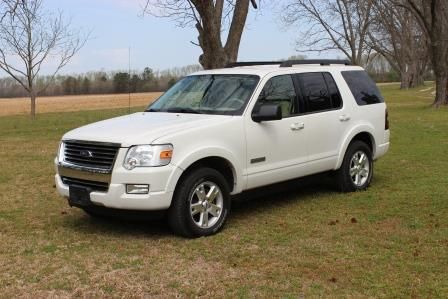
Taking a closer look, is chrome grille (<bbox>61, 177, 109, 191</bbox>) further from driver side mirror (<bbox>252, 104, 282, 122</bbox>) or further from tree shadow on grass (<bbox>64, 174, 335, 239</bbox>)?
driver side mirror (<bbox>252, 104, 282, 122</bbox>)

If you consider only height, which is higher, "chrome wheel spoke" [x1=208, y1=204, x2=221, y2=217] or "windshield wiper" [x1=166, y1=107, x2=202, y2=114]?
"windshield wiper" [x1=166, y1=107, x2=202, y2=114]

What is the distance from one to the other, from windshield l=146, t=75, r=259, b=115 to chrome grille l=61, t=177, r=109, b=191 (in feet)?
4.65

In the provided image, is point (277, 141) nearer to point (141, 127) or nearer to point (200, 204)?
point (200, 204)

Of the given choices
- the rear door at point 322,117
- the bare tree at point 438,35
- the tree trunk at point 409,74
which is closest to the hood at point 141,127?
the rear door at point 322,117

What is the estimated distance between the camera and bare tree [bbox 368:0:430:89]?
51.3 meters

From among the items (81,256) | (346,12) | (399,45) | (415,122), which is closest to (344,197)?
(81,256)

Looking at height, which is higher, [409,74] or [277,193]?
[409,74]

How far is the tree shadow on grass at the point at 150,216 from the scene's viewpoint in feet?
19.5

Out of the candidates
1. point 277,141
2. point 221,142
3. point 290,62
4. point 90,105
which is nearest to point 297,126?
point 277,141

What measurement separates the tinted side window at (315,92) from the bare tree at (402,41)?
41.7 metres

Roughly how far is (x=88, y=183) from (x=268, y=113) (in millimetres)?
2014

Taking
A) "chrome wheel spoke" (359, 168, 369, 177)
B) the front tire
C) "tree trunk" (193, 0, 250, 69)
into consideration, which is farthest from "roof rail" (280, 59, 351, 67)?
"tree trunk" (193, 0, 250, 69)

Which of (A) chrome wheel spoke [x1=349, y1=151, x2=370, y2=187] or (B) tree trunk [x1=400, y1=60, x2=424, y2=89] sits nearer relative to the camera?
(A) chrome wheel spoke [x1=349, y1=151, x2=370, y2=187]

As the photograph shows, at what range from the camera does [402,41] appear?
56.4m
